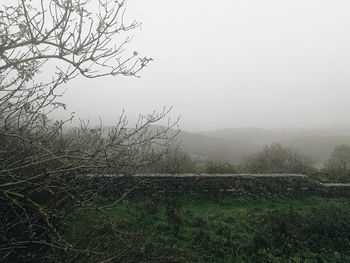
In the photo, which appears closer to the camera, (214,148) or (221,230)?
(221,230)

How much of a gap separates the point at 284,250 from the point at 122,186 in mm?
5276

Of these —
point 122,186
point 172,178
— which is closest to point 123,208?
point 122,186

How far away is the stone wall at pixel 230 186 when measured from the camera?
11684 millimetres

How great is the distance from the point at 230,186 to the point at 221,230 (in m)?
3.37

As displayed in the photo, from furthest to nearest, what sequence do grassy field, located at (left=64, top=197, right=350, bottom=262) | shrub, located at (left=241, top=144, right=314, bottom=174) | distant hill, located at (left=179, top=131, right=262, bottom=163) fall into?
distant hill, located at (left=179, top=131, right=262, bottom=163) → shrub, located at (left=241, top=144, right=314, bottom=174) → grassy field, located at (left=64, top=197, right=350, bottom=262)

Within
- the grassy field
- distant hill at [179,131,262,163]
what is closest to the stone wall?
the grassy field

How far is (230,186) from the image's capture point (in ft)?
40.6

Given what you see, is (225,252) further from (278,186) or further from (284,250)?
(278,186)

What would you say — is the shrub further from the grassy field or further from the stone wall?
the grassy field

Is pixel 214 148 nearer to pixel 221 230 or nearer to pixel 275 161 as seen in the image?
pixel 275 161

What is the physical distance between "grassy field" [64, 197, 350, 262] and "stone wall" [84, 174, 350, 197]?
59cm

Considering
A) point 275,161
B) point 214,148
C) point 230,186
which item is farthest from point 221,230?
point 214,148

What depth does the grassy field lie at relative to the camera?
782cm

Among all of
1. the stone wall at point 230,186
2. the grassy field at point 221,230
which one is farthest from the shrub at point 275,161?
the grassy field at point 221,230
